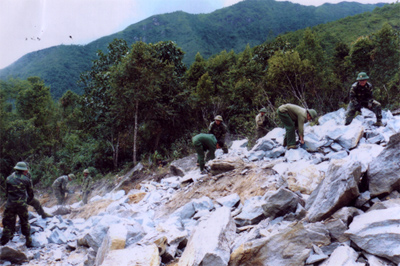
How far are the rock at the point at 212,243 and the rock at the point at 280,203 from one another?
54 cm

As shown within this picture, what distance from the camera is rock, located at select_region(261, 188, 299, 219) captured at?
3.15 m

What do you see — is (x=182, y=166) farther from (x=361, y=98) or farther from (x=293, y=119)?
(x=361, y=98)

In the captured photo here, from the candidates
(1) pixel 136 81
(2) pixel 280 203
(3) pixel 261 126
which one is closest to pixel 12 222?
(2) pixel 280 203

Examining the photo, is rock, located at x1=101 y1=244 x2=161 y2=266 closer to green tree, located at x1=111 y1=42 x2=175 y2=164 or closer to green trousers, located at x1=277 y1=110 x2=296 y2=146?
green trousers, located at x1=277 y1=110 x2=296 y2=146

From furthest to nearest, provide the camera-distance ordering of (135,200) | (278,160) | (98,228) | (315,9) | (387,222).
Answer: (315,9)
(135,200)
(278,160)
(98,228)
(387,222)

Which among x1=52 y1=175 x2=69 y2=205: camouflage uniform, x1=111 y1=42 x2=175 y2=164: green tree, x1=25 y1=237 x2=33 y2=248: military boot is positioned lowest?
x1=52 y1=175 x2=69 y2=205: camouflage uniform

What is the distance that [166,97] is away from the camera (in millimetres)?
15164

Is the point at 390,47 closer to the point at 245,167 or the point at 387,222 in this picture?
the point at 245,167

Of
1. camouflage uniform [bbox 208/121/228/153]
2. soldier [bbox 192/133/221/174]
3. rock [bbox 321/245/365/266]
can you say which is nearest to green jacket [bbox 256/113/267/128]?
camouflage uniform [bbox 208/121/228/153]

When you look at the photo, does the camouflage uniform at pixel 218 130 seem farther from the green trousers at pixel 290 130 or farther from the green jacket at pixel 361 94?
the green jacket at pixel 361 94

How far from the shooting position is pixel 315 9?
412ft

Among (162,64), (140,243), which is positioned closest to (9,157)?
(162,64)

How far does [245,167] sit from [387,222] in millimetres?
3532

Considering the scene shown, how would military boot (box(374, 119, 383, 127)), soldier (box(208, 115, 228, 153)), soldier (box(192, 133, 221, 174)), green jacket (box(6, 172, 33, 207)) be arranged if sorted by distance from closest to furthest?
green jacket (box(6, 172, 33, 207)) < military boot (box(374, 119, 383, 127)) < soldier (box(192, 133, 221, 174)) < soldier (box(208, 115, 228, 153))
